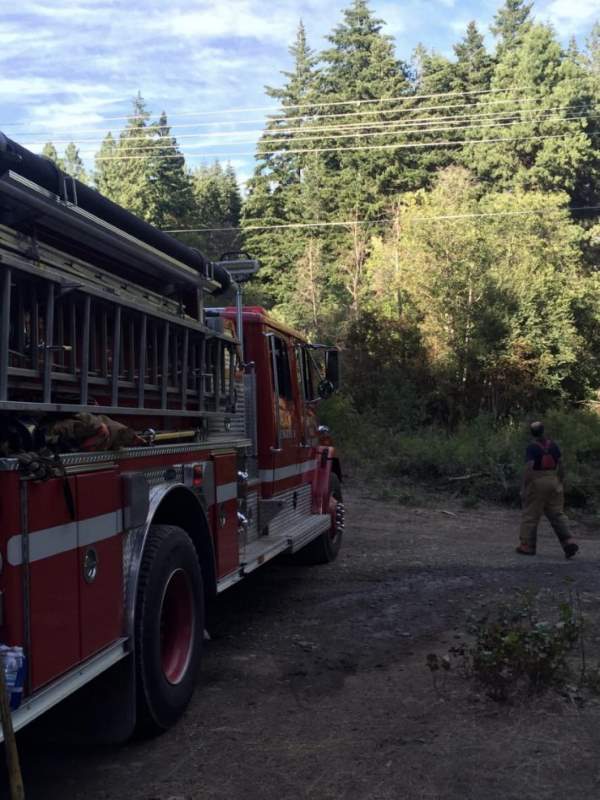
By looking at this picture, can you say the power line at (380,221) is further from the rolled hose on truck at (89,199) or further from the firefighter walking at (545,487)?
the rolled hose on truck at (89,199)

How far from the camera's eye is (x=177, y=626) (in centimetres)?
444

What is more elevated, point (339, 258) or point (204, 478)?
point (339, 258)

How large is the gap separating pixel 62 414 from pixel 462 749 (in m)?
2.51

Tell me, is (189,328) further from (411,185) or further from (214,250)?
(214,250)

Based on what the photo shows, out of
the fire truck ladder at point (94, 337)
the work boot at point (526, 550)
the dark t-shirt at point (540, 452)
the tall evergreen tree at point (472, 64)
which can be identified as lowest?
the work boot at point (526, 550)

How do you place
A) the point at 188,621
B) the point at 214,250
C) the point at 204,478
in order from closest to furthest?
1. the point at 188,621
2. the point at 204,478
3. the point at 214,250

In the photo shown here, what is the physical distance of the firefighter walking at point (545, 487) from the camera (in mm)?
9641

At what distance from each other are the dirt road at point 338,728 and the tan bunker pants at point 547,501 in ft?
7.67

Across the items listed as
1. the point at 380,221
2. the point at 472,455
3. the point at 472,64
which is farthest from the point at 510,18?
the point at 472,455

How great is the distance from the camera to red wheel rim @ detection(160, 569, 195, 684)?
4316 millimetres

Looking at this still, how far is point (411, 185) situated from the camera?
42094mm

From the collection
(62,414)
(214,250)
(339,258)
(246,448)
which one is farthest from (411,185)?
(62,414)

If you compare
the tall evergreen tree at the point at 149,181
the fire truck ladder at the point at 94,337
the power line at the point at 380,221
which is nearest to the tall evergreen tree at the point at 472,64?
the power line at the point at 380,221

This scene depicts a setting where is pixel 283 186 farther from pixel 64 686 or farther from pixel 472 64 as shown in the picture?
pixel 64 686
